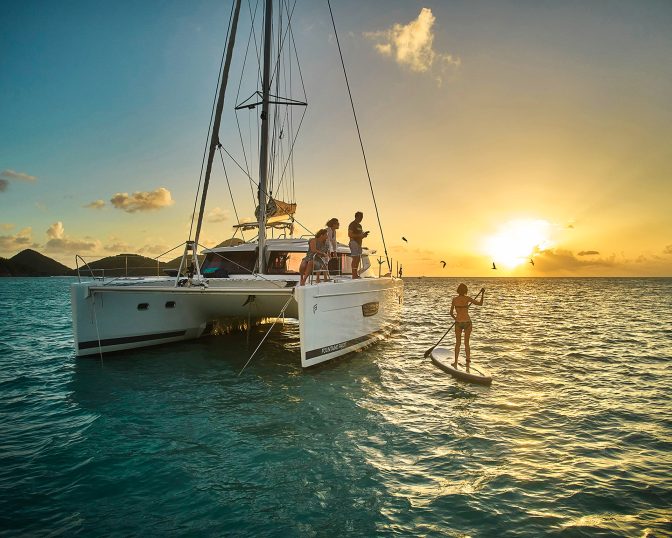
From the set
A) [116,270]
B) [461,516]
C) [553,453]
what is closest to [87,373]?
[116,270]

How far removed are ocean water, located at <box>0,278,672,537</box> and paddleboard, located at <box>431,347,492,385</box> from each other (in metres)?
0.28

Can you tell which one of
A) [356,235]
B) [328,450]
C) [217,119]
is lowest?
[328,450]

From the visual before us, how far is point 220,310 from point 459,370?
6.84 m

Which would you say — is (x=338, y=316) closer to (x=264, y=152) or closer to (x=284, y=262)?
(x=284, y=262)

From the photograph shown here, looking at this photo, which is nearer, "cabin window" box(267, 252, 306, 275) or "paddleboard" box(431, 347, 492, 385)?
"paddleboard" box(431, 347, 492, 385)

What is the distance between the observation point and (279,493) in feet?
13.2

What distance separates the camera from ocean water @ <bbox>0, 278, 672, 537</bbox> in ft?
→ 11.9

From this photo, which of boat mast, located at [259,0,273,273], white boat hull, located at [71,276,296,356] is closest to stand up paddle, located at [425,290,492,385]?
white boat hull, located at [71,276,296,356]

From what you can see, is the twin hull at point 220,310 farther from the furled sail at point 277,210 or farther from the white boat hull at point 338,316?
the furled sail at point 277,210

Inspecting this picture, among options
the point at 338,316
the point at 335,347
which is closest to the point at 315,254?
the point at 338,316

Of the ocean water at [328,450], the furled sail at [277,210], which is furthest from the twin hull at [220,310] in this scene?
the furled sail at [277,210]

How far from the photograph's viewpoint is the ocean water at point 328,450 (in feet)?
11.9

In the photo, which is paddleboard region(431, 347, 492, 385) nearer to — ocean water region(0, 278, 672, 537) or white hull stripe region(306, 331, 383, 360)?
ocean water region(0, 278, 672, 537)

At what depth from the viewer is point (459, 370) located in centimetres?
885
